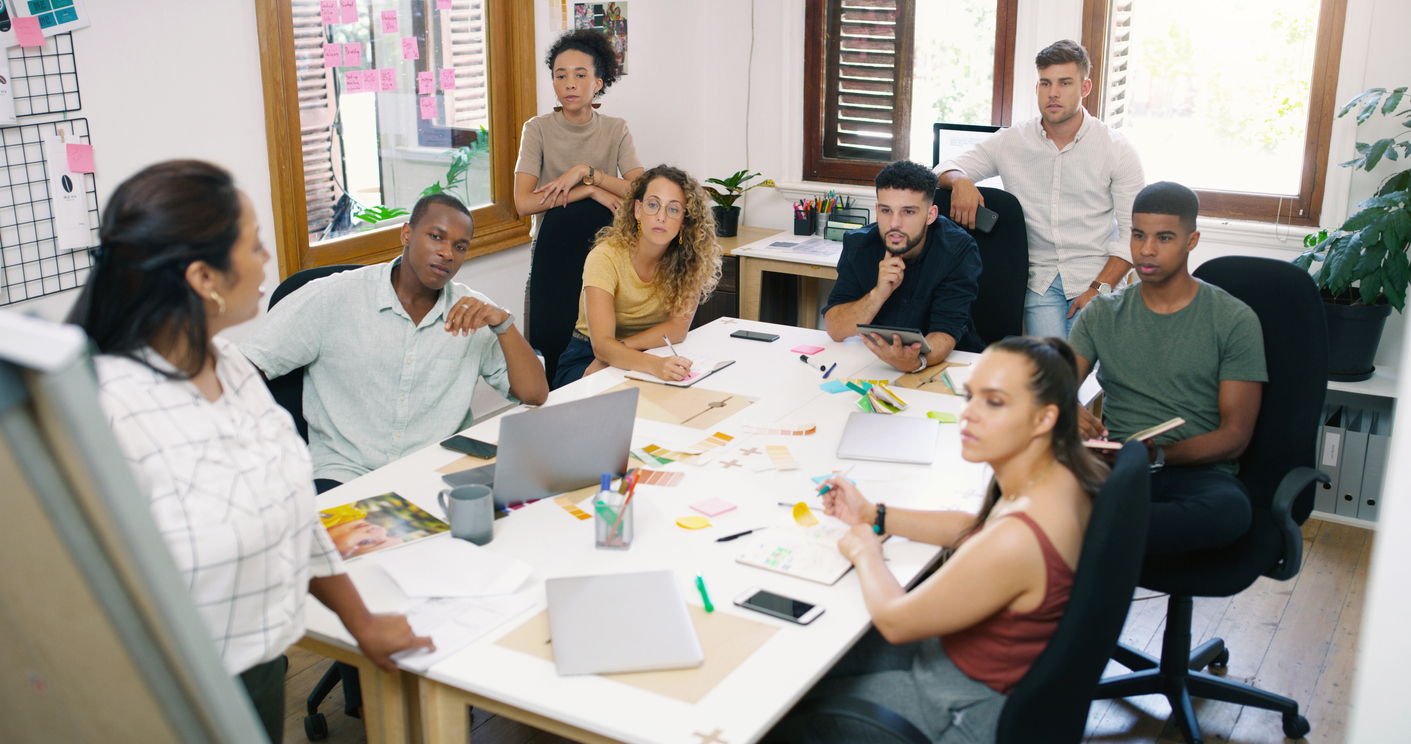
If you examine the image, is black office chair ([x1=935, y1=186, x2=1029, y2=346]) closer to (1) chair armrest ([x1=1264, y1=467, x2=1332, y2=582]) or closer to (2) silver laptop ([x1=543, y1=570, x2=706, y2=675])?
(1) chair armrest ([x1=1264, y1=467, x2=1332, y2=582])

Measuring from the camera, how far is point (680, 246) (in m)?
3.12

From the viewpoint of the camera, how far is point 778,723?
146 cm

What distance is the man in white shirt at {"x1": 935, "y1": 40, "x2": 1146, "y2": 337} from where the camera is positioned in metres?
3.49

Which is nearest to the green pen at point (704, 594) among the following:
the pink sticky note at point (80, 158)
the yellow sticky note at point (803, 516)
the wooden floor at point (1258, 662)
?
the yellow sticky note at point (803, 516)

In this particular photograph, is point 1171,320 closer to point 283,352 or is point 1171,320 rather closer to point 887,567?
point 887,567

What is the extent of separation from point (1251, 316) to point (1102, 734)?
1.01 m

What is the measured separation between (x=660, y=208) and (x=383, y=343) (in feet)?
3.17

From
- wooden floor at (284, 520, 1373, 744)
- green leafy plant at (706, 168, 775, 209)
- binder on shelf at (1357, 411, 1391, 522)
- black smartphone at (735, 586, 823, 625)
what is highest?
green leafy plant at (706, 168, 775, 209)

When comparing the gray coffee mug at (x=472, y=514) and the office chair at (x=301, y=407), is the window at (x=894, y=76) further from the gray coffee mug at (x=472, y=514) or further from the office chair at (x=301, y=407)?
the gray coffee mug at (x=472, y=514)

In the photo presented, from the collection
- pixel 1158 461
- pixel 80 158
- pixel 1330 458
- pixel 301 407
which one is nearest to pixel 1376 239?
pixel 1330 458

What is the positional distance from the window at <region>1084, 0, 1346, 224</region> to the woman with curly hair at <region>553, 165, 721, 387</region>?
2.05 m

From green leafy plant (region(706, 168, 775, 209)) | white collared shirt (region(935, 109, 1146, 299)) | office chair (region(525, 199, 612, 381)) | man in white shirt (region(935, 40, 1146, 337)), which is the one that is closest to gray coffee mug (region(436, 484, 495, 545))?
office chair (region(525, 199, 612, 381))

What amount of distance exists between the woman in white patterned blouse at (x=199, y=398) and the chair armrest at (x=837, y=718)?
70cm

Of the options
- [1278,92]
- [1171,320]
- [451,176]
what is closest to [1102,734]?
[1171,320]
